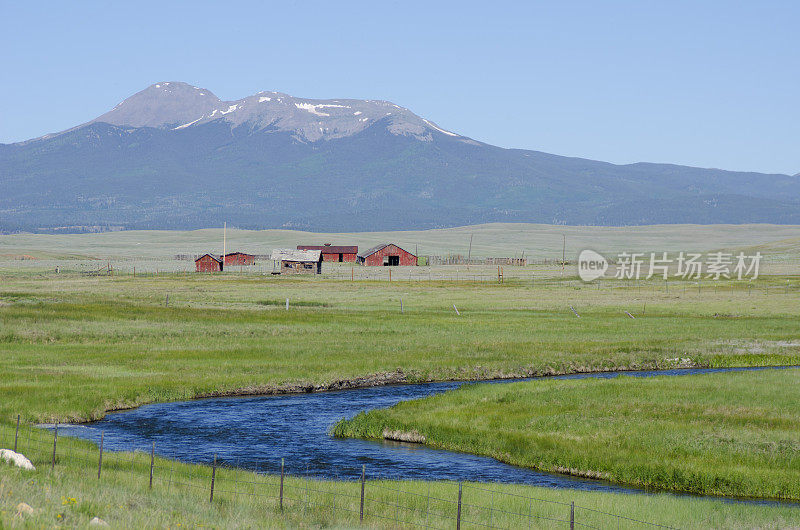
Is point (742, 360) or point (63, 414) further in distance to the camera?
point (742, 360)

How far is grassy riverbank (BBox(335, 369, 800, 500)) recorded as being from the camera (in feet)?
87.3

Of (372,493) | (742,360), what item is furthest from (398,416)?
(742,360)

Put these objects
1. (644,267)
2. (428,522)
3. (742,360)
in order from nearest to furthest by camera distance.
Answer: (428,522)
(742,360)
(644,267)

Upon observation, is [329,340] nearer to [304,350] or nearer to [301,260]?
[304,350]

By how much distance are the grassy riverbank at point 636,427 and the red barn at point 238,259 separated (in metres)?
136

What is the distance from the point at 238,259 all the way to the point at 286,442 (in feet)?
477

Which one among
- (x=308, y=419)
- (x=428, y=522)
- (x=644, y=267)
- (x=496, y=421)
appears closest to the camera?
(x=428, y=522)

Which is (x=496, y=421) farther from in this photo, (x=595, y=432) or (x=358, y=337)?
(x=358, y=337)

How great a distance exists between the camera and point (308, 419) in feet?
118

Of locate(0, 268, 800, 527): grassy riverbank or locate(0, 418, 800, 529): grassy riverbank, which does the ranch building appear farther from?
locate(0, 418, 800, 529): grassy riverbank

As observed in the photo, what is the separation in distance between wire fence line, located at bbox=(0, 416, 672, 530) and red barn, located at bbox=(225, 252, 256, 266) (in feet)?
479

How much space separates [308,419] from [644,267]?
409ft

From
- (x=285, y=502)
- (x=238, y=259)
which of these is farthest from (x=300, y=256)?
(x=285, y=502)

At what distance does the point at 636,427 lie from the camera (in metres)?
31.7
